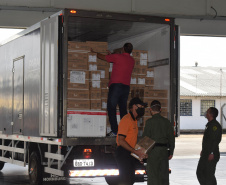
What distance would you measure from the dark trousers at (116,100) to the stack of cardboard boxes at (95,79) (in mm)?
214

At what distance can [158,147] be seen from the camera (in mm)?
9852

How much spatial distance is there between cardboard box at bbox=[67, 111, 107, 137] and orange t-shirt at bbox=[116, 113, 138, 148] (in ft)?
4.89

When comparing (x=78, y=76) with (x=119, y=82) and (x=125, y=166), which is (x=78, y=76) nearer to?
(x=119, y=82)

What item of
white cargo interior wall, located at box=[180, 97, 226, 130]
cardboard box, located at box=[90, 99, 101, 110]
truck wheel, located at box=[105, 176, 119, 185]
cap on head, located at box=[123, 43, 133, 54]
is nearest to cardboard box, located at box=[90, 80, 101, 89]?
cardboard box, located at box=[90, 99, 101, 110]

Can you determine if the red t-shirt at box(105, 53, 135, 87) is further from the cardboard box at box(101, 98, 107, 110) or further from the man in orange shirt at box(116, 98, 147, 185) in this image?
the man in orange shirt at box(116, 98, 147, 185)

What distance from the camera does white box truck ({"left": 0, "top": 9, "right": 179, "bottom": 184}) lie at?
36.9 ft

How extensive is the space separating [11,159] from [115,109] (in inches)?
148

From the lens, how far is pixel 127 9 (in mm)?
19078

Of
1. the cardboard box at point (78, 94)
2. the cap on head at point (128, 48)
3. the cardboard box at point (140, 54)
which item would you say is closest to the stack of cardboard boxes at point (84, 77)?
the cardboard box at point (78, 94)

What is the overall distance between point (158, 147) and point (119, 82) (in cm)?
258

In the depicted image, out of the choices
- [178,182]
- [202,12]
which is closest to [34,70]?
[178,182]

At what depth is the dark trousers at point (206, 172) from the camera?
11.5 metres

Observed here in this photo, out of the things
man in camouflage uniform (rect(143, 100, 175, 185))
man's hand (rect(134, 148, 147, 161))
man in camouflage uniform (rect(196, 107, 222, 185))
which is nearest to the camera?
man's hand (rect(134, 148, 147, 161))

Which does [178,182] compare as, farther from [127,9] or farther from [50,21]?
[127,9]
